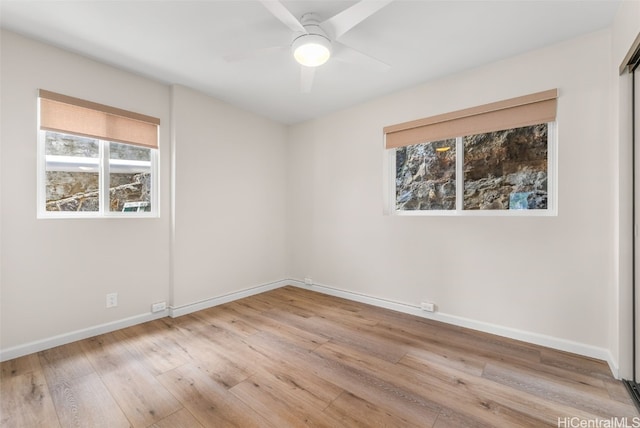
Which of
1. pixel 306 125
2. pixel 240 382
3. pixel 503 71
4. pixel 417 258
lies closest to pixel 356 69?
pixel 503 71

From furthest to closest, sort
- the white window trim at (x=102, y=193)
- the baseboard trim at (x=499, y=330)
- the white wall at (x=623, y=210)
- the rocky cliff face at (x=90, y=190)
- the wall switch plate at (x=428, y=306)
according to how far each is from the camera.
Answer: the wall switch plate at (x=428, y=306) < the rocky cliff face at (x=90, y=190) < the white window trim at (x=102, y=193) < the baseboard trim at (x=499, y=330) < the white wall at (x=623, y=210)

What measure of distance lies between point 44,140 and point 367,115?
3.23 m

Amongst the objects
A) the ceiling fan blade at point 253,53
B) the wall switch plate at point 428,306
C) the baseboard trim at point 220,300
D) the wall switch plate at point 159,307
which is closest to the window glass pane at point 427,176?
the wall switch plate at point 428,306

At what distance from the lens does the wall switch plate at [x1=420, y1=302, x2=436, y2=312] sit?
2.97 metres

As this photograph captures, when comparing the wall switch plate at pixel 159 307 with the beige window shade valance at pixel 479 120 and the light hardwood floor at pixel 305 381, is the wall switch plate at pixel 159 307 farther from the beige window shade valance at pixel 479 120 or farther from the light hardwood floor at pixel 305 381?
the beige window shade valance at pixel 479 120

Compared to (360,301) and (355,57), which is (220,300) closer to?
(360,301)

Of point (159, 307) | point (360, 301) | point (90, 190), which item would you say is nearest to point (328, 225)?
point (360, 301)

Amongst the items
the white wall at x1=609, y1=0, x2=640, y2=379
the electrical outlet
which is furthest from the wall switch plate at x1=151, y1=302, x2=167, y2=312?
the white wall at x1=609, y1=0, x2=640, y2=379

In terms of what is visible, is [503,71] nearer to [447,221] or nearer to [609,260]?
[447,221]

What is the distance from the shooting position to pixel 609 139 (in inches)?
84.0

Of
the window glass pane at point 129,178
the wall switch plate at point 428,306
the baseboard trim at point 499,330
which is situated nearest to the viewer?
the baseboard trim at point 499,330

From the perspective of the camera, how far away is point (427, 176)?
3.19 meters

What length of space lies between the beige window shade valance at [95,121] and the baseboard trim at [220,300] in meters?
1.83

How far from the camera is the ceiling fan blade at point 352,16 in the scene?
5.08 ft
